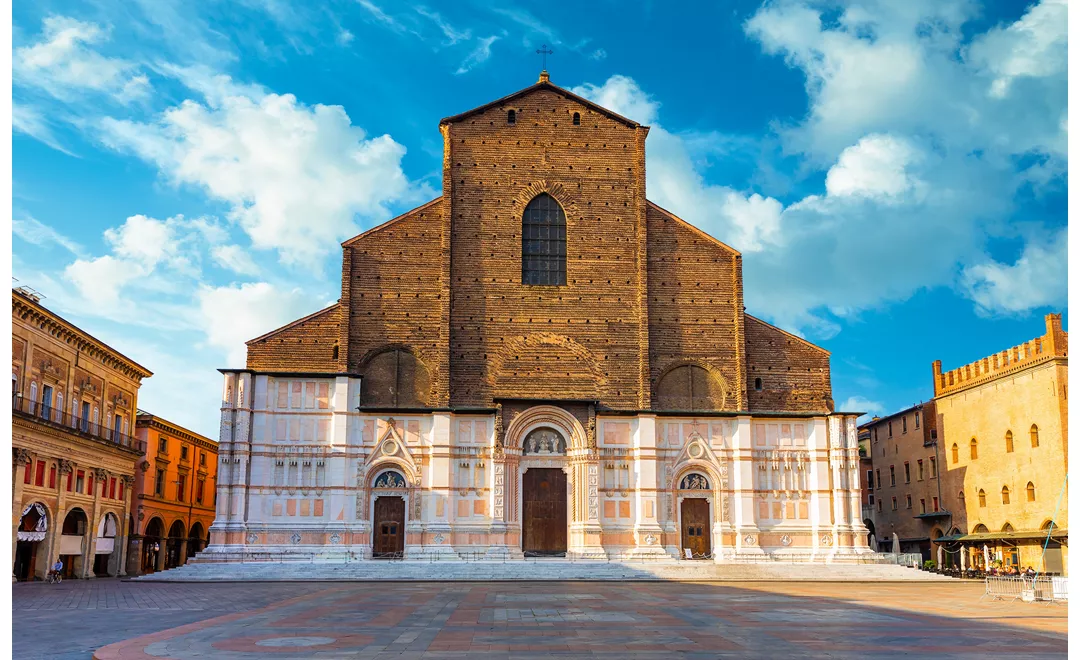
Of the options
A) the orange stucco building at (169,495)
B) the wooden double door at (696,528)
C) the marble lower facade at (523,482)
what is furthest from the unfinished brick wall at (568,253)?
the orange stucco building at (169,495)

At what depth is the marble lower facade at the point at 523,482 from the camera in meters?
38.4

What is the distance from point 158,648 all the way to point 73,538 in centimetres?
3197

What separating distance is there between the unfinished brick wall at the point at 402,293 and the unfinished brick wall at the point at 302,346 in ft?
2.82

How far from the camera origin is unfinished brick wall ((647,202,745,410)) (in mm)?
→ 41094

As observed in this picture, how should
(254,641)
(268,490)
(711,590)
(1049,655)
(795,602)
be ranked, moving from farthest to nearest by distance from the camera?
(268,490) → (711,590) → (795,602) → (254,641) → (1049,655)

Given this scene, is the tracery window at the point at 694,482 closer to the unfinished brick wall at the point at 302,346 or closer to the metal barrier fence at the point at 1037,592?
the metal barrier fence at the point at 1037,592

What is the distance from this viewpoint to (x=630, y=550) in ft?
127

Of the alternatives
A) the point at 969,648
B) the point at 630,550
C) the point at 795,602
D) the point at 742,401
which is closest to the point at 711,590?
the point at 795,602

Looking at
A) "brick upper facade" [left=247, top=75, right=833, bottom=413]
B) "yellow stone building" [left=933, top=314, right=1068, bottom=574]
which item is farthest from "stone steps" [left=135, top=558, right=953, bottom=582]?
"brick upper facade" [left=247, top=75, right=833, bottom=413]

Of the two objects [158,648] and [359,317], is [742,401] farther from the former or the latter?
[158,648]

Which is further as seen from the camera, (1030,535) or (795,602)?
(1030,535)

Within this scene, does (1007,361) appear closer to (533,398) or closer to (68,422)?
(533,398)

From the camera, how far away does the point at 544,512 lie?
39750 mm

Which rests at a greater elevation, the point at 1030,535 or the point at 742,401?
the point at 742,401
